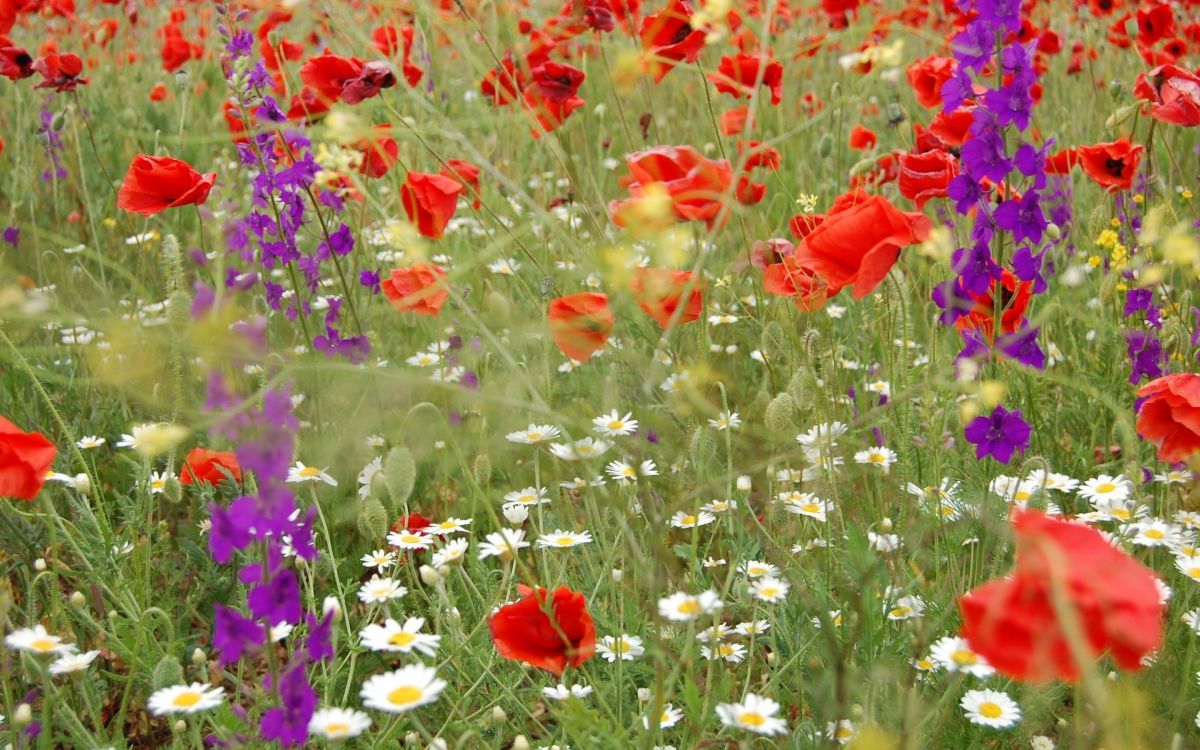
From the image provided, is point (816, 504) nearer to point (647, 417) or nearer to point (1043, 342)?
point (647, 417)

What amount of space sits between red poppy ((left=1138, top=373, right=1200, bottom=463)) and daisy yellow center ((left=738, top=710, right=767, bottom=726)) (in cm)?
67

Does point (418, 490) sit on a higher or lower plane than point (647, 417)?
lower

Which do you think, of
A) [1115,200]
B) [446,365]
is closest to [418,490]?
[446,365]

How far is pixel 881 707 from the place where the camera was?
A: 1.24 metres

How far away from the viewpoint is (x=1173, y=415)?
1376 mm

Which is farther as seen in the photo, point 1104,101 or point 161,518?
point 1104,101

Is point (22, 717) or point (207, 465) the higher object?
point (22, 717)

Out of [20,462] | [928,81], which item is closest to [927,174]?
[928,81]

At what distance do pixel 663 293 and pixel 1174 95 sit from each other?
1.20 metres

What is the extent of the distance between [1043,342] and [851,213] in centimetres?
96

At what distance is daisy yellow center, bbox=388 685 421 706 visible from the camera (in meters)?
0.99

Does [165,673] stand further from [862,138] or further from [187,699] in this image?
[862,138]

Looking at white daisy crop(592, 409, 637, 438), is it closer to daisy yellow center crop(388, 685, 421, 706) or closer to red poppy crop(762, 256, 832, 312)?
red poppy crop(762, 256, 832, 312)

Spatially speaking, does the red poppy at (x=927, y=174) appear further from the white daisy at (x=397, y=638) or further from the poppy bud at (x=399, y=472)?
the white daisy at (x=397, y=638)
